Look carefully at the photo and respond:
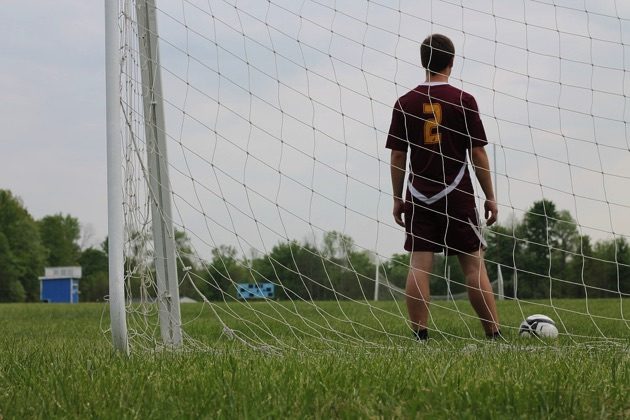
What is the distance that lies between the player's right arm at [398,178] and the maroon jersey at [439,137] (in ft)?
0.18

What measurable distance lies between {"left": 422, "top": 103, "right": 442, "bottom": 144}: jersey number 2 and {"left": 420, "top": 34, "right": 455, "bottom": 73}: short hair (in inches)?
8.1

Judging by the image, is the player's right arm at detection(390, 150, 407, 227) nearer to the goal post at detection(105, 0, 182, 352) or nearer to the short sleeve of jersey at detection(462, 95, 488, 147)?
the short sleeve of jersey at detection(462, 95, 488, 147)

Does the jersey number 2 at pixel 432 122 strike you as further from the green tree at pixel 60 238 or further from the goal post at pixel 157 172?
the green tree at pixel 60 238

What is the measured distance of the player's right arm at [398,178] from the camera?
14.5 feet

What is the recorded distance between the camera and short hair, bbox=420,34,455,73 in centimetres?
435

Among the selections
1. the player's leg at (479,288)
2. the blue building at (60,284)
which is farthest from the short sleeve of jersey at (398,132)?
the blue building at (60,284)

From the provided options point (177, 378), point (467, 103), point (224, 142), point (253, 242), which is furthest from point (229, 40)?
point (177, 378)

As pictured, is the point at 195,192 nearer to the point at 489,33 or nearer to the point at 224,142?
the point at 224,142

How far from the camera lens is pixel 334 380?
241 centimetres

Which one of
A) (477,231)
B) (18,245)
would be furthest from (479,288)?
(18,245)

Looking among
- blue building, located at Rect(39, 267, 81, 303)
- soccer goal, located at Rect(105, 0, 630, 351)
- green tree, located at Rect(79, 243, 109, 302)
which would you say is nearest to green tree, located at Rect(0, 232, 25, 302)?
blue building, located at Rect(39, 267, 81, 303)

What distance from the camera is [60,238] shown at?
63.6 meters

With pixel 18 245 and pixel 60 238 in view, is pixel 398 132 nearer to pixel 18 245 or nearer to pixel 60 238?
pixel 18 245

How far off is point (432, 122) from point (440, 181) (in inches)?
11.6
